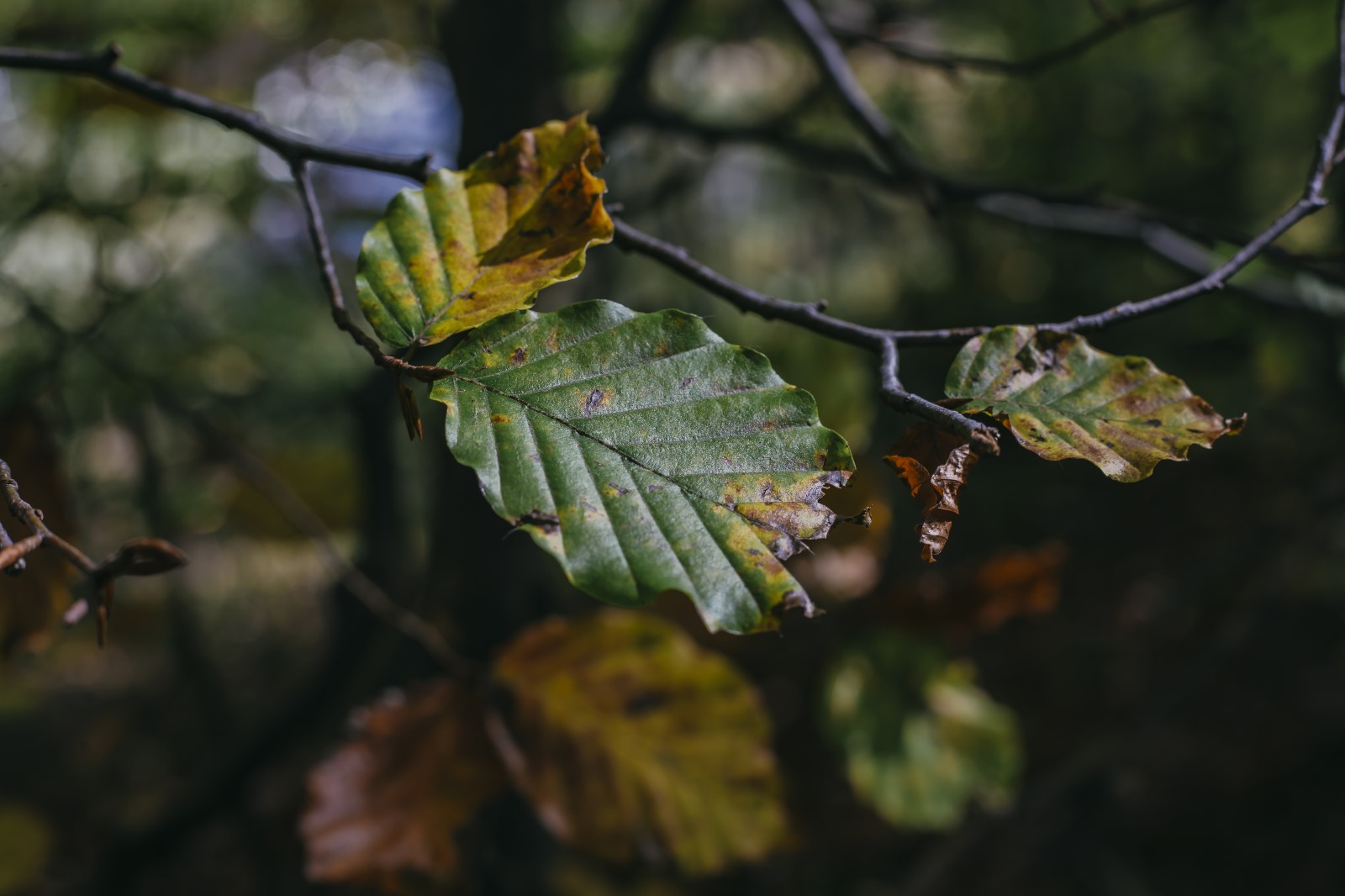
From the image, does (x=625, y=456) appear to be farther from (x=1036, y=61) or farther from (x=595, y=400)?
(x=1036, y=61)

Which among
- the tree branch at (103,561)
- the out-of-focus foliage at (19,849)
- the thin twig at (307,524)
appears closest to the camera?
the tree branch at (103,561)

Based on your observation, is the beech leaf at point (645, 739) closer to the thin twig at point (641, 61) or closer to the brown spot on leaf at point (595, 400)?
the brown spot on leaf at point (595, 400)

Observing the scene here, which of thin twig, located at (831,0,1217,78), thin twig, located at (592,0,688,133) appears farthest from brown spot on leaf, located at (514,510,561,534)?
thin twig, located at (592,0,688,133)

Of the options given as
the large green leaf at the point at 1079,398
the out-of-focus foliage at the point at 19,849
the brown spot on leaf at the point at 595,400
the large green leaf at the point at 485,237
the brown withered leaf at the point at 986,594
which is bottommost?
the out-of-focus foliage at the point at 19,849

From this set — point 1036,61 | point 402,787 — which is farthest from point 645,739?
point 1036,61

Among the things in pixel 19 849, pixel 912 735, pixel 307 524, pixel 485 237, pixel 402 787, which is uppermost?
pixel 485 237

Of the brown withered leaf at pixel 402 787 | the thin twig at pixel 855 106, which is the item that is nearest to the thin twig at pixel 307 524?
the brown withered leaf at pixel 402 787
